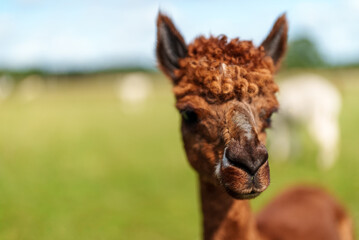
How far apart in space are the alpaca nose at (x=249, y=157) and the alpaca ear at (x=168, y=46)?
118 centimetres

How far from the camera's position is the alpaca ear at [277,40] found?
336cm

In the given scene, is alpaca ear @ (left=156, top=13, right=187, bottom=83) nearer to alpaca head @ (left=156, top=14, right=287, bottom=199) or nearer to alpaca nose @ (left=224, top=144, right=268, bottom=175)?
alpaca head @ (left=156, top=14, right=287, bottom=199)

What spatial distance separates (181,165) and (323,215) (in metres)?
7.36

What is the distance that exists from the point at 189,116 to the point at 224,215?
2.88 ft

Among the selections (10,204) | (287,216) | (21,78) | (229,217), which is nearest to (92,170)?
(10,204)

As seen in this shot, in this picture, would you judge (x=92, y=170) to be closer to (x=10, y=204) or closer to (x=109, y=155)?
(x=109, y=155)

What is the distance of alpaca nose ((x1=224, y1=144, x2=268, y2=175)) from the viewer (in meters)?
2.40

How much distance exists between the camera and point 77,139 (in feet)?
53.2

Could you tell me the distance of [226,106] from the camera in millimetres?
2775

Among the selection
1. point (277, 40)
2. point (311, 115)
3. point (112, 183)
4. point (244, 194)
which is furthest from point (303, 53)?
point (244, 194)

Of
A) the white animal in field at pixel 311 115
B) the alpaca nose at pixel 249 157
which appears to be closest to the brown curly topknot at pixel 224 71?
the alpaca nose at pixel 249 157

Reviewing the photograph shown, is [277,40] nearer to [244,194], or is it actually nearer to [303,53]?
[244,194]

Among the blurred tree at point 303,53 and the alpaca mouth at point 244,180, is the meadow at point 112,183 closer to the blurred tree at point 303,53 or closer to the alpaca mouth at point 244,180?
the alpaca mouth at point 244,180

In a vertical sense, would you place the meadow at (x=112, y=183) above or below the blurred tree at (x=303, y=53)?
below
